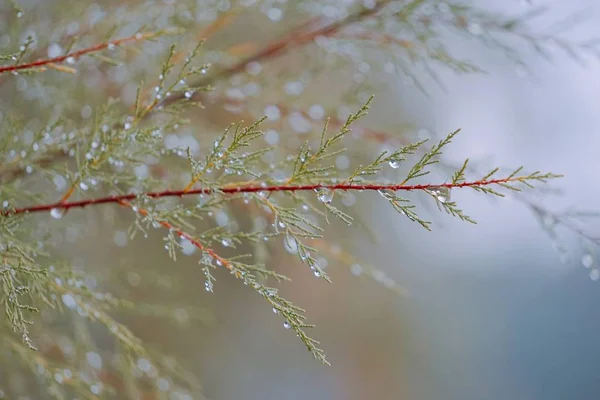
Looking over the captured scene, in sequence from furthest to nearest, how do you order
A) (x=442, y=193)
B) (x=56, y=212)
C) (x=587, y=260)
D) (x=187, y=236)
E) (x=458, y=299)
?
(x=458, y=299), (x=587, y=260), (x=56, y=212), (x=187, y=236), (x=442, y=193)

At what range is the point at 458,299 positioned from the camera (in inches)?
199

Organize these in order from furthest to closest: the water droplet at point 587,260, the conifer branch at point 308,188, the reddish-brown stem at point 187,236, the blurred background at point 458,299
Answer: the blurred background at point 458,299, the water droplet at point 587,260, the reddish-brown stem at point 187,236, the conifer branch at point 308,188

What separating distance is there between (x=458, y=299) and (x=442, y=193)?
4536mm

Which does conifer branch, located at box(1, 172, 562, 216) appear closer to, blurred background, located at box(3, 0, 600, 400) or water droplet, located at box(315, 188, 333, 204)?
water droplet, located at box(315, 188, 333, 204)

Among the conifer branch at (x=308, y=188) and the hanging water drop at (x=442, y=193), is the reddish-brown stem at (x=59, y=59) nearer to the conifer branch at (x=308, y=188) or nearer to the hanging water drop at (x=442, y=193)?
the conifer branch at (x=308, y=188)

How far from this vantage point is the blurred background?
12.8ft

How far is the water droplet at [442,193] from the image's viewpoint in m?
0.81

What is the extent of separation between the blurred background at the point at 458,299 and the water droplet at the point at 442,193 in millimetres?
2854

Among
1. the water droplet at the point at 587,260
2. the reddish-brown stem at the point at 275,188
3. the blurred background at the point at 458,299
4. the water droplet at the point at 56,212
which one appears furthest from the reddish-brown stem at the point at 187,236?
the blurred background at the point at 458,299

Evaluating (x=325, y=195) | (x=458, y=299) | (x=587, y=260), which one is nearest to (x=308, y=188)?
(x=325, y=195)

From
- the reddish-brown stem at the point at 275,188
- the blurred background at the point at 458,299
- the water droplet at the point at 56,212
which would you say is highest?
the reddish-brown stem at the point at 275,188

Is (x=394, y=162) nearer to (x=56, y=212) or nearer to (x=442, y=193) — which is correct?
(x=442, y=193)

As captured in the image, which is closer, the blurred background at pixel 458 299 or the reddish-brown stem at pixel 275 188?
the reddish-brown stem at pixel 275 188

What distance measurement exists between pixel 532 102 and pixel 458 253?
1.46 meters
